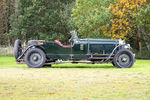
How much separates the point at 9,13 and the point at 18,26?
9.15 meters

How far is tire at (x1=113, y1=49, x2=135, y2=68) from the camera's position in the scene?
56.1 ft

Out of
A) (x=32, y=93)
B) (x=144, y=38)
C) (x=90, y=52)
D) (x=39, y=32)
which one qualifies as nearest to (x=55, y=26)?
(x=39, y=32)

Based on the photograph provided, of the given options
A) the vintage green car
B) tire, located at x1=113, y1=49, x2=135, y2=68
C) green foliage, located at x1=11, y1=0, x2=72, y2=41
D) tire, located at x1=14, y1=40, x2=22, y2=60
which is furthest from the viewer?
green foliage, located at x1=11, y1=0, x2=72, y2=41

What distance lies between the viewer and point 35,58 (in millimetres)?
17281

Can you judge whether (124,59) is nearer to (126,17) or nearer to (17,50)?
(17,50)

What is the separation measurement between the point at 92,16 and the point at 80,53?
16880 millimetres

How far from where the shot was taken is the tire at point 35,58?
56.2 ft

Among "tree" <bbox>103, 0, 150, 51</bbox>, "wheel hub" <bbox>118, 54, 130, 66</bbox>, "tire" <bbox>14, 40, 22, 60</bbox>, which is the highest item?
"tree" <bbox>103, 0, 150, 51</bbox>

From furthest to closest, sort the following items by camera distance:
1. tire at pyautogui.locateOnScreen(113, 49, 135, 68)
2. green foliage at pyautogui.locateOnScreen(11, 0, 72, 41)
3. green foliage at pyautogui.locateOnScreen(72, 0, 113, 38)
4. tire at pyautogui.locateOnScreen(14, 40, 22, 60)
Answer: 1. green foliage at pyautogui.locateOnScreen(11, 0, 72, 41)
2. green foliage at pyautogui.locateOnScreen(72, 0, 113, 38)
3. tire at pyautogui.locateOnScreen(14, 40, 22, 60)
4. tire at pyautogui.locateOnScreen(113, 49, 135, 68)

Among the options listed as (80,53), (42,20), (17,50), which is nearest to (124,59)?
(80,53)

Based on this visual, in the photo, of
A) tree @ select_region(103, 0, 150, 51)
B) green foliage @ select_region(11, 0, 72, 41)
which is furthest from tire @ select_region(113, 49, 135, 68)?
green foliage @ select_region(11, 0, 72, 41)

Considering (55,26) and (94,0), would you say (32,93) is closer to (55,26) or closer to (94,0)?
(94,0)

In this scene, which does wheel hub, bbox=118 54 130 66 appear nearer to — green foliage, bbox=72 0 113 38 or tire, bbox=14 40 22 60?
tire, bbox=14 40 22 60

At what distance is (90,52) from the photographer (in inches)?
671
